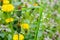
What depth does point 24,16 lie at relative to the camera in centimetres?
174

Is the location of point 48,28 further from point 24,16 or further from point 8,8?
point 8,8

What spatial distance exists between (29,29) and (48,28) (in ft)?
0.82

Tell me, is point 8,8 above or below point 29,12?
above

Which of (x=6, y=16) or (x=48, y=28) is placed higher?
(x=6, y=16)

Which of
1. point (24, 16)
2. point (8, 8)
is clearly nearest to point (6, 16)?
point (8, 8)

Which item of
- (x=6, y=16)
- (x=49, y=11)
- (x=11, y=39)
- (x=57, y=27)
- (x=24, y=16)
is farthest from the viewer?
(x=49, y=11)

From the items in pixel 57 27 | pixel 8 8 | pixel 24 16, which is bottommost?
pixel 57 27

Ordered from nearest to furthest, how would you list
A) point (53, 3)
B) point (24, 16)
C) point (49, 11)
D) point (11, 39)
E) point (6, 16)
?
point (11, 39)
point (6, 16)
point (24, 16)
point (49, 11)
point (53, 3)

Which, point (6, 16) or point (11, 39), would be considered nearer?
point (11, 39)

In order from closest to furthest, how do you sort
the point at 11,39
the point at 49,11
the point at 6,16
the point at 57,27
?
the point at 11,39
the point at 6,16
the point at 57,27
the point at 49,11

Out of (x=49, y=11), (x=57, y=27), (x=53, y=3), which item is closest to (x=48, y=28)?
(x=57, y=27)

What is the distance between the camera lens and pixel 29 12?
1826 millimetres

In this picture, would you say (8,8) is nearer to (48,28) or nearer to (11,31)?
(11,31)

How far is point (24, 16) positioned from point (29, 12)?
103 millimetres
